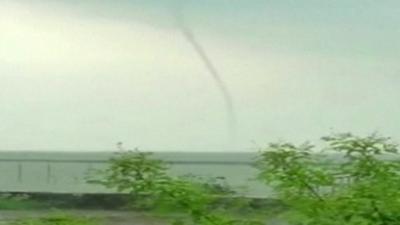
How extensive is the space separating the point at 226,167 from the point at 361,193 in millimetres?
1774

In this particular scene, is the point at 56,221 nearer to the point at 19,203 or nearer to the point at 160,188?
the point at 160,188

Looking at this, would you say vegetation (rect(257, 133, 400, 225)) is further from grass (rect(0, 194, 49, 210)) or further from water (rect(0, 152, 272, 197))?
grass (rect(0, 194, 49, 210))

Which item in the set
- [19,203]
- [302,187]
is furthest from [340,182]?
[19,203]

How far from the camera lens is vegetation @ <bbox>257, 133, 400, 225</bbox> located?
16.4ft

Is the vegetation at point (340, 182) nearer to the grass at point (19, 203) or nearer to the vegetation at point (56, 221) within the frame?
the vegetation at point (56, 221)

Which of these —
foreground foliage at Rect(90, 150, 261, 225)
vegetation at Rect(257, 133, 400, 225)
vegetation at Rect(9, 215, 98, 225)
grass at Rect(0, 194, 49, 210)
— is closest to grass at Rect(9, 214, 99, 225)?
vegetation at Rect(9, 215, 98, 225)

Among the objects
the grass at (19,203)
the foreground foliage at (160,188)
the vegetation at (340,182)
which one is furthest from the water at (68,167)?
the vegetation at (340,182)

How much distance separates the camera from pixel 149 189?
17.8ft

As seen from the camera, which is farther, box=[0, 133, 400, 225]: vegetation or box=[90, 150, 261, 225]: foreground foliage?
box=[90, 150, 261, 225]: foreground foliage

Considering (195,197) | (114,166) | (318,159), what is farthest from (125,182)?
(318,159)

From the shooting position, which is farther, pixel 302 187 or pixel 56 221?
pixel 56 221

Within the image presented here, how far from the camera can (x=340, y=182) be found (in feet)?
17.5

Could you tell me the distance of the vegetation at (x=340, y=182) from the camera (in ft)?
16.4

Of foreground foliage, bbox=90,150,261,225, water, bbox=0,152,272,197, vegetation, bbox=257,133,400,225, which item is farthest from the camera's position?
water, bbox=0,152,272,197
